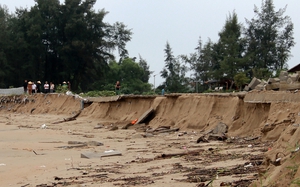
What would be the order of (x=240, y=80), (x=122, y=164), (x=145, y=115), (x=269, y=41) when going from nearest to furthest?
1. (x=122, y=164)
2. (x=145, y=115)
3. (x=240, y=80)
4. (x=269, y=41)

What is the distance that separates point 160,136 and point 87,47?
34.6 m

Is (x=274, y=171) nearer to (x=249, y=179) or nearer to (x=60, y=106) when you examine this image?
(x=249, y=179)

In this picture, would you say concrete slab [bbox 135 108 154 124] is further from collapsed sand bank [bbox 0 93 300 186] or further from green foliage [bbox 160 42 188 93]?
green foliage [bbox 160 42 188 93]

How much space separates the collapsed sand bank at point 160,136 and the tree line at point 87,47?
24.6m

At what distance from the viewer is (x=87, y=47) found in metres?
47.1

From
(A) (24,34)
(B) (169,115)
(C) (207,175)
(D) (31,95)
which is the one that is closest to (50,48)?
(A) (24,34)

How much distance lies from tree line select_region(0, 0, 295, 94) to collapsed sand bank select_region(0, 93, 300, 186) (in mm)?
24644

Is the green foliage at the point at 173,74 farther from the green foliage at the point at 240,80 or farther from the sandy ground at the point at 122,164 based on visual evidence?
the sandy ground at the point at 122,164

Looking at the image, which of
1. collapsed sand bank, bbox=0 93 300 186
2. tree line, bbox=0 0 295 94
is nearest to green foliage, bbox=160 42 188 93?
tree line, bbox=0 0 295 94

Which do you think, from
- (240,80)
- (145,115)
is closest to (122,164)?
(145,115)

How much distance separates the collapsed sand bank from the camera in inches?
224

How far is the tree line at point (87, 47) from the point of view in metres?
43.2

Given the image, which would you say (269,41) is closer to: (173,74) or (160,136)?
(173,74)

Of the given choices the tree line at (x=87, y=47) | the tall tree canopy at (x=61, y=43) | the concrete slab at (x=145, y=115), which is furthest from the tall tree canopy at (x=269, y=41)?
the concrete slab at (x=145, y=115)
